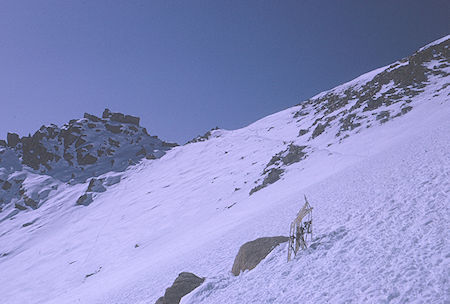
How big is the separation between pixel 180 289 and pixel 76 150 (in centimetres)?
11951

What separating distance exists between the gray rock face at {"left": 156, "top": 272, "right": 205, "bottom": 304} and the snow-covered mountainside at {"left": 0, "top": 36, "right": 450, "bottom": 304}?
2.87 feet

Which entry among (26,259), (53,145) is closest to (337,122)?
(26,259)

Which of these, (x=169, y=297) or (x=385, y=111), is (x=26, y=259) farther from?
(x=385, y=111)

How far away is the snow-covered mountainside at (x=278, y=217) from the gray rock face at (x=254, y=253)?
0.45 metres

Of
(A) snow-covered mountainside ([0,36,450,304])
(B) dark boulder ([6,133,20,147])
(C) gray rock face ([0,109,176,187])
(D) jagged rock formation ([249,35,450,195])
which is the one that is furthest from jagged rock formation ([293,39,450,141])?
(B) dark boulder ([6,133,20,147])

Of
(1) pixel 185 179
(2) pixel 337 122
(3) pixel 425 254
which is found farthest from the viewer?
(1) pixel 185 179

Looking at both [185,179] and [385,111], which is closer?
[385,111]

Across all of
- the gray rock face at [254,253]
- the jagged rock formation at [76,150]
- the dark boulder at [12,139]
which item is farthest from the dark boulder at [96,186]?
the gray rock face at [254,253]

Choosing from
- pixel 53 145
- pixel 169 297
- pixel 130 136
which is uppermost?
pixel 53 145

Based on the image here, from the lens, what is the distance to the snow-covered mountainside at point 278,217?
8.16m

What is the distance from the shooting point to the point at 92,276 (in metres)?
31.4

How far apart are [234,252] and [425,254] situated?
35.5ft

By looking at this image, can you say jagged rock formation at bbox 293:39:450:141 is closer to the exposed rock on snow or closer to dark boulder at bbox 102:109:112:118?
the exposed rock on snow

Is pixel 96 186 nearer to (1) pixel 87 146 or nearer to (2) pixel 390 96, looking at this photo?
(1) pixel 87 146
